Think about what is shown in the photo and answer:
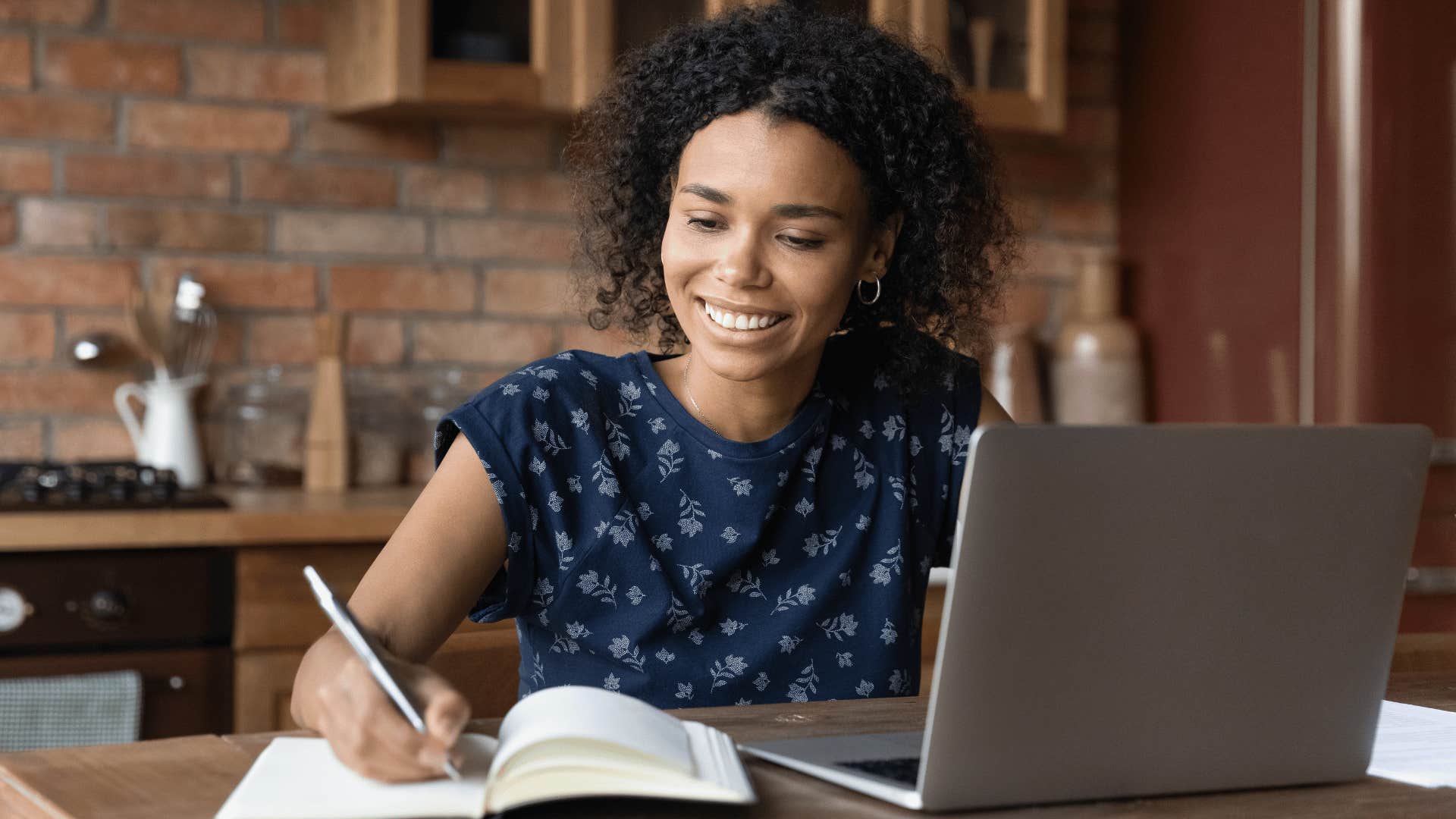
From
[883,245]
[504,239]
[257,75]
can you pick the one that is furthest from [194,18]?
[883,245]

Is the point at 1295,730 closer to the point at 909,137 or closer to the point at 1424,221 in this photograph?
the point at 909,137

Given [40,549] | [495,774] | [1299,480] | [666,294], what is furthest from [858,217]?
[40,549]

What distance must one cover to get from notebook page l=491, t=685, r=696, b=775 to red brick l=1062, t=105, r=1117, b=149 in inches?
98.9

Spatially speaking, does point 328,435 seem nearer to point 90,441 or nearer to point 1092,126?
point 90,441

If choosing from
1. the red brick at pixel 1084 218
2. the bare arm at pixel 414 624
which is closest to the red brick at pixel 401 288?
the red brick at pixel 1084 218

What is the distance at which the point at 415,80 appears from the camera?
246 centimetres

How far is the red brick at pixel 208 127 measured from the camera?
2578 millimetres

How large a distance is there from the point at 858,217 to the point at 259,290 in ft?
5.03

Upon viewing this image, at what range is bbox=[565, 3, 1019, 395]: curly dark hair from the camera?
1413 mm

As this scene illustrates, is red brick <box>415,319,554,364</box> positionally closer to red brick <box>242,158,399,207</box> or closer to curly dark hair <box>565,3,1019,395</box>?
red brick <box>242,158,399,207</box>

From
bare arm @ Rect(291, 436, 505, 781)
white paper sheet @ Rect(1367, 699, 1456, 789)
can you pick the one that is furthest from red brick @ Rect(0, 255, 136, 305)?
white paper sheet @ Rect(1367, 699, 1456, 789)

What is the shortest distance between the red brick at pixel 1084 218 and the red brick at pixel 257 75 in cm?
146

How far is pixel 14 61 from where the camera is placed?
2.49 meters

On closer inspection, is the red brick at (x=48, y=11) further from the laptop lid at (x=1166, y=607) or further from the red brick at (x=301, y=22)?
→ the laptop lid at (x=1166, y=607)
